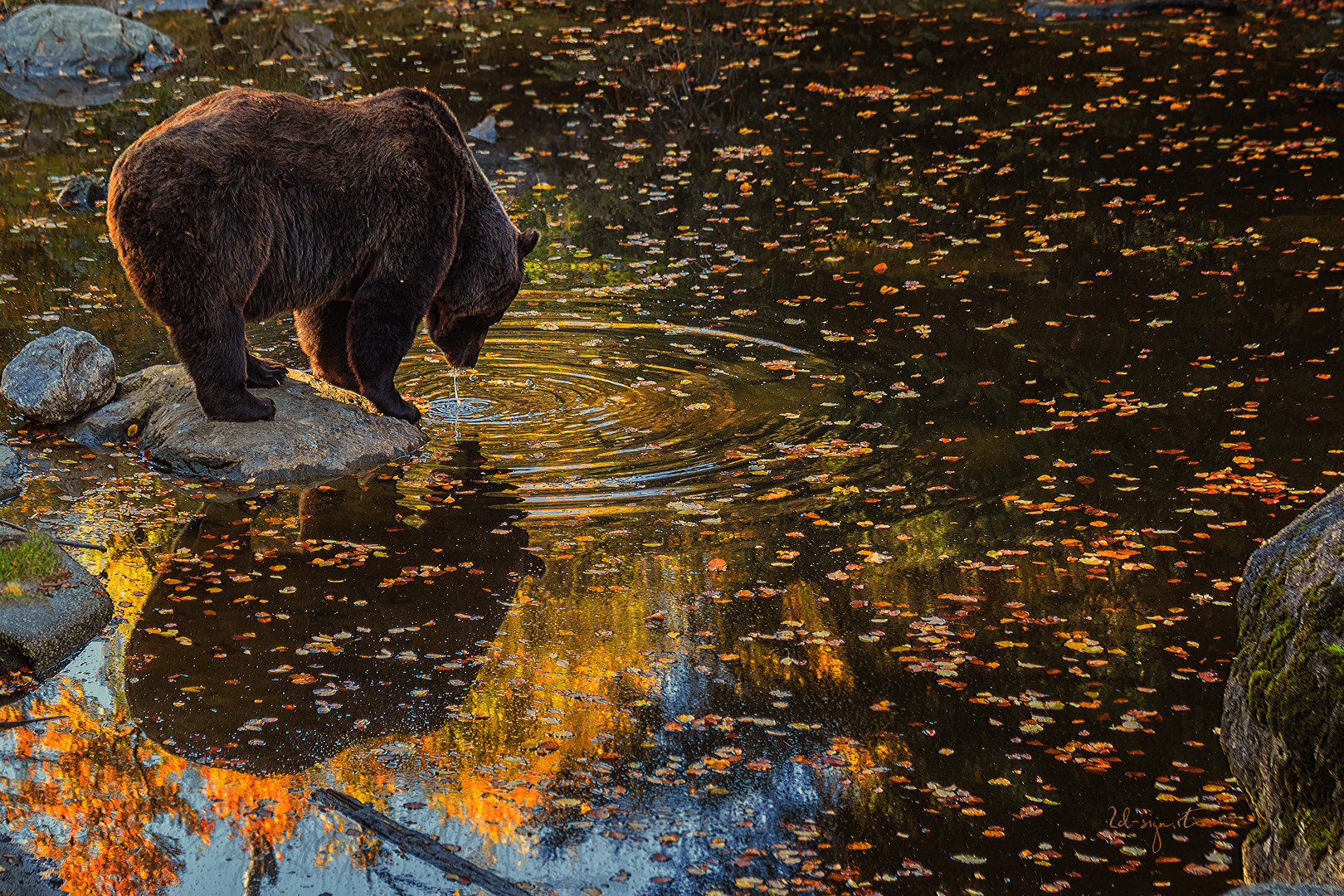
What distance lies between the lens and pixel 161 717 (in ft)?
17.9

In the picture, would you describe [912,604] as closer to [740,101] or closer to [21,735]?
[21,735]

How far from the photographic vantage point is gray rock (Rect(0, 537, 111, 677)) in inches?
228

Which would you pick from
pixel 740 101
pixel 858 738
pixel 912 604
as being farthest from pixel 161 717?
pixel 740 101

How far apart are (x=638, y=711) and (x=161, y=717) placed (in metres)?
2.16

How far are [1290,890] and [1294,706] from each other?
0.91 m

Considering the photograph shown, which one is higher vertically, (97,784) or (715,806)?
(715,806)

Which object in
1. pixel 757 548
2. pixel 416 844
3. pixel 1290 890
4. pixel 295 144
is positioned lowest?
pixel 416 844

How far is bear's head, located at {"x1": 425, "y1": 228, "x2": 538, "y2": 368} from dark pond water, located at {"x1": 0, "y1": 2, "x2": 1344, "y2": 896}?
393 millimetres

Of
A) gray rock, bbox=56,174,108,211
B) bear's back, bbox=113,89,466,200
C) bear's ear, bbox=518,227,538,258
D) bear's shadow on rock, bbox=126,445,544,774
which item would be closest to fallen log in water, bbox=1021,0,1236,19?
gray rock, bbox=56,174,108,211

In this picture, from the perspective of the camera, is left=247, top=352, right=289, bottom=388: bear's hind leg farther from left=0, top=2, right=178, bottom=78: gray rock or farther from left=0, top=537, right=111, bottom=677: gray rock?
left=0, top=2, right=178, bottom=78: gray rock

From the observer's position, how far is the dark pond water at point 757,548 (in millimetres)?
4848

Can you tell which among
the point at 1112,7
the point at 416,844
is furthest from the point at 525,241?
the point at 1112,7

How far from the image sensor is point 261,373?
8469 millimetres

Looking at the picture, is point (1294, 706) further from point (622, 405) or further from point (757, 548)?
point (622, 405)
